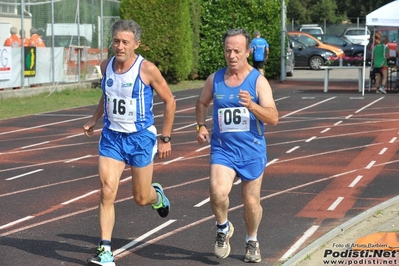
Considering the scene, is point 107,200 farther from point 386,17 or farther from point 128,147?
point 386,17

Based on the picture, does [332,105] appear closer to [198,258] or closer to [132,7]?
[132,7]

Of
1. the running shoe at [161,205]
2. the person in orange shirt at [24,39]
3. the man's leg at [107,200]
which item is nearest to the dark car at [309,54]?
the person in orange shirt at [24,39]

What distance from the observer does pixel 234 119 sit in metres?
6.98

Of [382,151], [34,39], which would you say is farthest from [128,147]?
[34,39]

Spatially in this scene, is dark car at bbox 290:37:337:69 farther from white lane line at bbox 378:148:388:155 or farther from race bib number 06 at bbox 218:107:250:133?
race bib number 06 at bbox 218:107:250:133

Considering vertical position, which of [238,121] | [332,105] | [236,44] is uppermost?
[236,44]

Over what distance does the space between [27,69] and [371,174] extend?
15.5 metres

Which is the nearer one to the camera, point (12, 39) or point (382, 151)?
point (382, 151)

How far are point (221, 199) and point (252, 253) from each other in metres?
0.56

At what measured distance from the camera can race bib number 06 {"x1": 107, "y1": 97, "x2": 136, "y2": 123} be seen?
7328 mm

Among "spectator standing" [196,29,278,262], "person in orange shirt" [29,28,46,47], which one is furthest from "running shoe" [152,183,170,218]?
"person in orange shirt" [29,28,46,47]

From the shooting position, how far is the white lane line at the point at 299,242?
7368 millimetres

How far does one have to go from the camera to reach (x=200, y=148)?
48.5ft

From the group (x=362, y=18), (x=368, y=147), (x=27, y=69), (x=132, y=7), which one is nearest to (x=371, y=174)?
(x=368, y=147)
